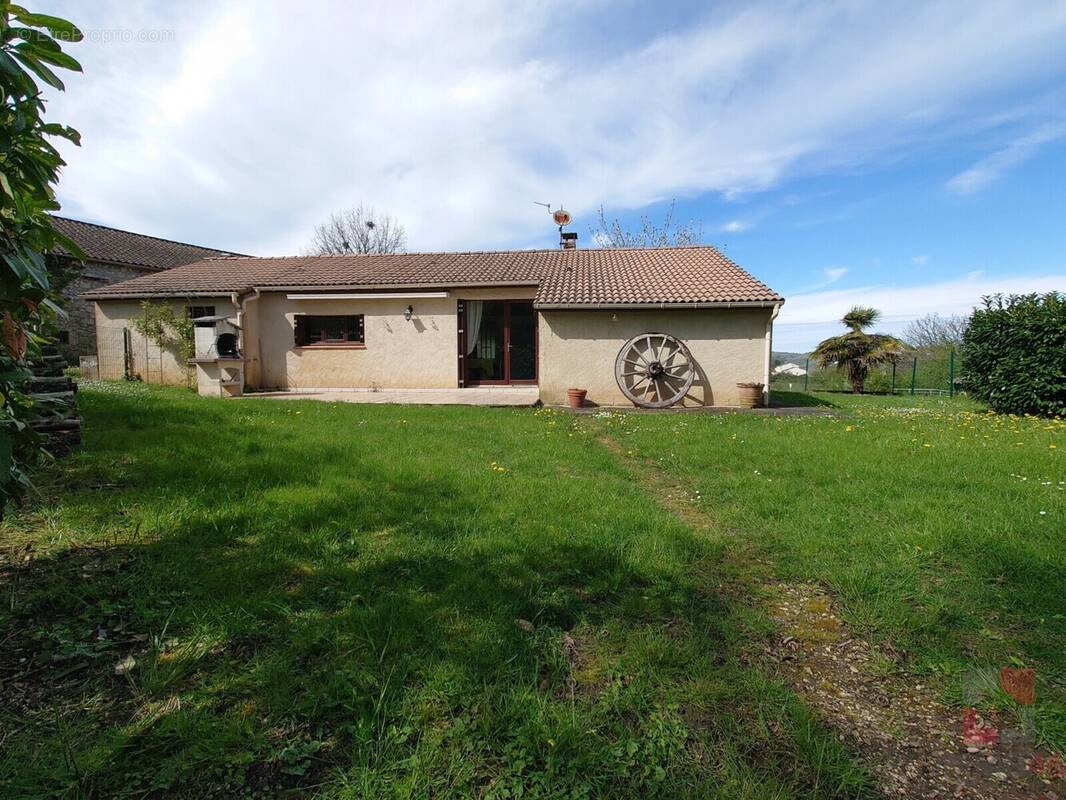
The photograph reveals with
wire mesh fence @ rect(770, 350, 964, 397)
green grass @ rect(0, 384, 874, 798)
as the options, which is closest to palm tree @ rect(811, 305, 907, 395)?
wire mesh fence @ rect(770, 350, 964, 397)

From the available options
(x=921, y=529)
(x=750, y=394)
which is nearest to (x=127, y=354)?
(x=750, y=394)

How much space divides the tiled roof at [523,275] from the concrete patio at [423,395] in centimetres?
227

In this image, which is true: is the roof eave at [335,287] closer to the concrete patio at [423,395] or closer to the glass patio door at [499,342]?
the glass patio door at [499,342]

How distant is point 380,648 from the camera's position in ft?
6.61

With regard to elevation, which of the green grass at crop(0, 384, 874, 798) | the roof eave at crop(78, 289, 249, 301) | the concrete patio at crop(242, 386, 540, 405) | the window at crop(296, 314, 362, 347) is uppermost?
the roof eave at crop(78, 289, 249, 301)

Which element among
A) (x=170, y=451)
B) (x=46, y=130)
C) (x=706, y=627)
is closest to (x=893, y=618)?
(x=706, y=627)

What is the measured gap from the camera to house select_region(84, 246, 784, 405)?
10.7 metres

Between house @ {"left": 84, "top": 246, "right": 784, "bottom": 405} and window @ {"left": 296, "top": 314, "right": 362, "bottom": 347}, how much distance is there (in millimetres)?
27

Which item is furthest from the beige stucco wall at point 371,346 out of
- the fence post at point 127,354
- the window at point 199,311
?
the fence post at point 127,354

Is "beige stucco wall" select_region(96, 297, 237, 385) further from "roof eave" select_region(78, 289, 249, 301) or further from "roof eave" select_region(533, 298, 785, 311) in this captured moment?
"roof eave" select_region(533, 298, 785, 311)

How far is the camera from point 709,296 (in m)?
10.5

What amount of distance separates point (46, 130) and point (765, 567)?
3.67 m

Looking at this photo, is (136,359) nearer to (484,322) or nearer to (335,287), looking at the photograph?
(335,287)

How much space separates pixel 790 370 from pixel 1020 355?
14.4m
